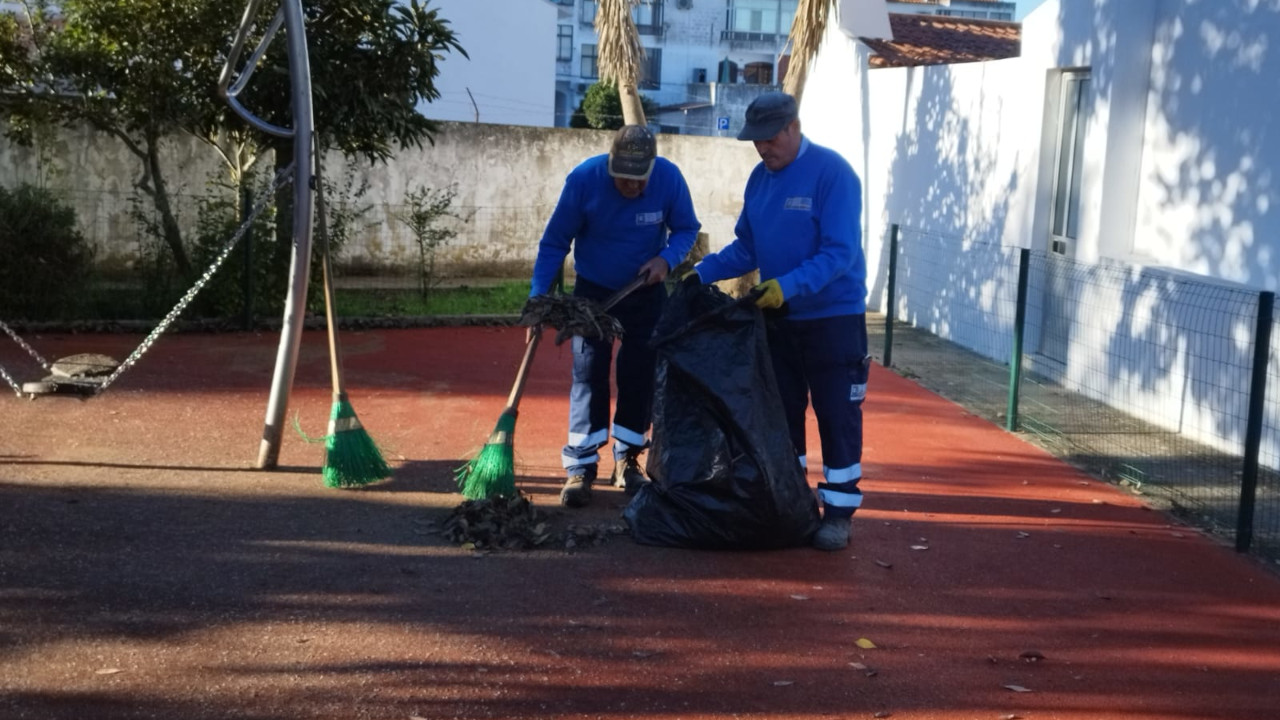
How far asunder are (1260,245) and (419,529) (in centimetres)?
598

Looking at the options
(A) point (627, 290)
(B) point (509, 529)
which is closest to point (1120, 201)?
(A) point (627, 290)

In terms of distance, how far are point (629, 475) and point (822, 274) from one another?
1.84 metres

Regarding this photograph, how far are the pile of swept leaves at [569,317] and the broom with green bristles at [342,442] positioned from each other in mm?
1183

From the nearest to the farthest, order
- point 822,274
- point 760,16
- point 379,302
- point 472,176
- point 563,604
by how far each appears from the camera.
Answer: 1. point 563,604
2. point 822,274
3. point 379,302
4. point 472,176
5. point 760,16

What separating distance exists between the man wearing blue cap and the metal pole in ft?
4.16

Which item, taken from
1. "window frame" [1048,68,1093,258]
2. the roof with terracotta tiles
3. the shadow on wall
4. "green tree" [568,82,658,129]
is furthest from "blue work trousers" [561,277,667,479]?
"green tree" [568,82,658,129]

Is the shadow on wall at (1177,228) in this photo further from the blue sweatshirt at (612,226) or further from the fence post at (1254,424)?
the blue sweatshirt at (612,226)

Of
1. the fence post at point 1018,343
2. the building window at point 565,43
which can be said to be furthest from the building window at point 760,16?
the fence post at point 1018,343

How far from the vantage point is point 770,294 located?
592 cm

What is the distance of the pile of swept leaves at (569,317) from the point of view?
21.1 feet

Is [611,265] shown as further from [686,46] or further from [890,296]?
[686,46]

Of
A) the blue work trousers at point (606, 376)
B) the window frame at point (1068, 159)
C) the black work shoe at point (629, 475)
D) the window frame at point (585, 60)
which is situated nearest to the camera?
the blue work trousers at point (606, 376)

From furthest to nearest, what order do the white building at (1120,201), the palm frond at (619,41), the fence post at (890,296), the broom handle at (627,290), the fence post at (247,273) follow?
the palm frond at (619,41) → the fence post at (247,273) → the fence post at (890,296) → the white building at (1120,201) → the broom handle at (627,290)

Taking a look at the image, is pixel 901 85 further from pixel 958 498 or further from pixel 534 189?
pixel 958 498
